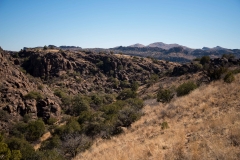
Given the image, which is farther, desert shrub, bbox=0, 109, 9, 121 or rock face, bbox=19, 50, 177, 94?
rock face, bbox=19, 50, 177, 94

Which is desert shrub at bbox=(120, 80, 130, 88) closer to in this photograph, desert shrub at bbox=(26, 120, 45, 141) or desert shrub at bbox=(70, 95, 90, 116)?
desert shrub at bbox=(70, 95, 90, 116)

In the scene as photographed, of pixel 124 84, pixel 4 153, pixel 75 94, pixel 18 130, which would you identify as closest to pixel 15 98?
pixel 18 130

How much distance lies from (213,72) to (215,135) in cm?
1870

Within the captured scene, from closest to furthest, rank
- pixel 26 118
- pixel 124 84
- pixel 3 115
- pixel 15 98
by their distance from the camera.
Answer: pixel 3 115 < pixel 26 118 < pixel 15 98 < pixel 124 84

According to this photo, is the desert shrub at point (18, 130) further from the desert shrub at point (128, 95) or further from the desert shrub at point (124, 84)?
the desert shrub at point (124, 84)

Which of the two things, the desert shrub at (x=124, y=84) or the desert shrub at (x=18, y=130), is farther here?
the desert shrub at (x=124, y=84)

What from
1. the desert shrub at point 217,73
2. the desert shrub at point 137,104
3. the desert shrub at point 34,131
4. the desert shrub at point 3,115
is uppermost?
the desert shrub at point 217,73

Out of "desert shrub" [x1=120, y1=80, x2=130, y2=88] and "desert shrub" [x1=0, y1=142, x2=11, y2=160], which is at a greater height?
"desert shrub" [x1=0, y1=142, x2=11, y2=160]

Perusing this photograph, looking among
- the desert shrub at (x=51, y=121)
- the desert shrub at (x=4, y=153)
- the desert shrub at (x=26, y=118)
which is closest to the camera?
the desert shrub at (x=4, y=153)

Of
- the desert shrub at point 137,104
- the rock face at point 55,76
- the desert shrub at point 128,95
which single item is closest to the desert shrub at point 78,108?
the rock face at point 55,76

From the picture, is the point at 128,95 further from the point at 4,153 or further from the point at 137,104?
the point at 4,153

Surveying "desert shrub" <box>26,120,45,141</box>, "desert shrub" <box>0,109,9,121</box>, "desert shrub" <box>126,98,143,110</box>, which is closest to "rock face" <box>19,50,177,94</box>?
"desert shrub" <box>0,109,9,121</box>

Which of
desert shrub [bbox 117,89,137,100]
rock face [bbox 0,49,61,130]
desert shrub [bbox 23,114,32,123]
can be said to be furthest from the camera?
desert shrub [bbox 117,89,137,100]

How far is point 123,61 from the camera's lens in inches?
3162
